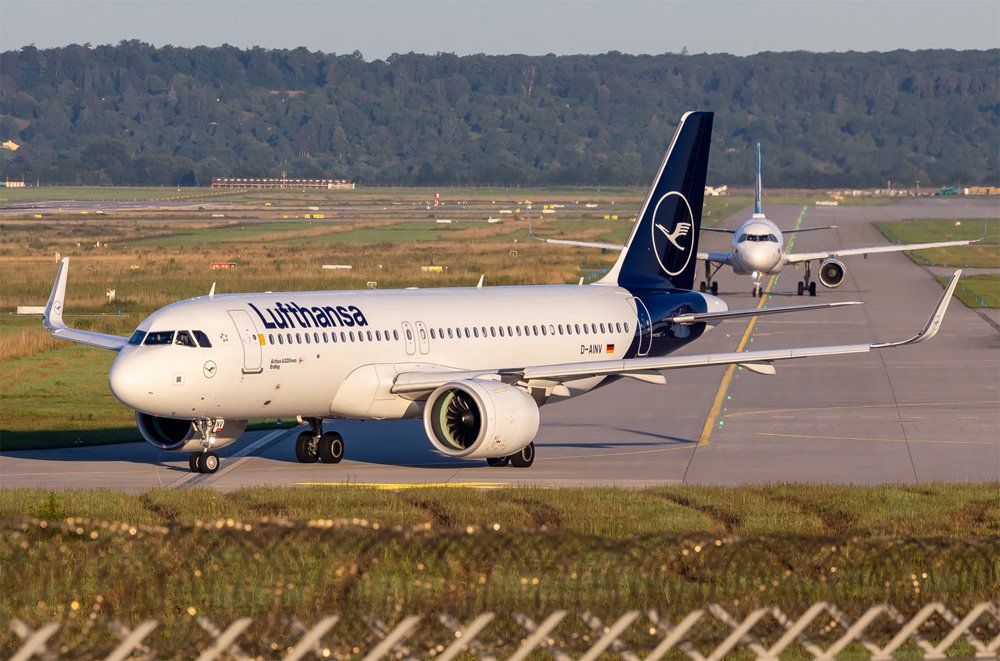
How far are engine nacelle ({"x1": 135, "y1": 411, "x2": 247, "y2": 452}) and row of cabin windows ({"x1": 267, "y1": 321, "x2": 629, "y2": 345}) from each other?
248 centimetres

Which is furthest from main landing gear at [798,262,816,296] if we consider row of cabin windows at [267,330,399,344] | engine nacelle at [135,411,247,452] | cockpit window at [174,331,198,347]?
cockpit window at [174,331,198,347]

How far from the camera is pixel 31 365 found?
55.6 metres

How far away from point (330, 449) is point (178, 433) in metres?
3.66

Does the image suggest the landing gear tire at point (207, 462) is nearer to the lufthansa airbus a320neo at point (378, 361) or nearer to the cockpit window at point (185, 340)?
the lufthansa airbus a320neo at point (378, 361)

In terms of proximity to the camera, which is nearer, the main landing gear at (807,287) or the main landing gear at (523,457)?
the main landing gear at (523,457)

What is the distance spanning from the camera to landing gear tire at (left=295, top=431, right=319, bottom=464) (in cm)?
3681

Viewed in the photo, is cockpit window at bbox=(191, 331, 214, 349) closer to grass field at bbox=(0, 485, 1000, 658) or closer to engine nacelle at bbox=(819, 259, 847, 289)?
grass field at bbox=(0, 485, 1000, 658)

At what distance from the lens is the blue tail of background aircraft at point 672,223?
43469mm

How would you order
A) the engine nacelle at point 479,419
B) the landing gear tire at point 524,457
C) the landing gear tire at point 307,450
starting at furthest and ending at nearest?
the landing gear tire at point 307,450, the landing gear tire at point 524,457, the engine nacelle at point 479,419

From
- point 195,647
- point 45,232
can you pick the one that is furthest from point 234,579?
point 45,232

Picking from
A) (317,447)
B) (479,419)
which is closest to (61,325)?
(317,447)

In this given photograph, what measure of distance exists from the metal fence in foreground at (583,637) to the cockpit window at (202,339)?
16868mm

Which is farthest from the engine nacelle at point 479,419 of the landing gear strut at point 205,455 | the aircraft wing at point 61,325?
the aircraft wing at point 61,325

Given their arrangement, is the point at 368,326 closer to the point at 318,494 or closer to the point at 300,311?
the point at 300,311
